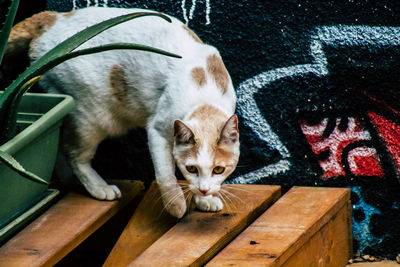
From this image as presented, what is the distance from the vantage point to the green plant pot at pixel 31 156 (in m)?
1.87

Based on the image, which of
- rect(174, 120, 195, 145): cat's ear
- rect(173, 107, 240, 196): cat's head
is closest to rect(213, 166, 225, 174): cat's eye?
rect(173, 107, 240, 196): cat's head

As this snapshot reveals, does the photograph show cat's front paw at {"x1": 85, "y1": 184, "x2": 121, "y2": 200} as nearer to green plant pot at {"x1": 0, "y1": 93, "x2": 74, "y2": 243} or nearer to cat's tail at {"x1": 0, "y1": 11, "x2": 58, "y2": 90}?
green plant pot at {"x1": 0, "y1": 93, "x2": 74, "y2": 243}

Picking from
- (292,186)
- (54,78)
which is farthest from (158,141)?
(292,186)

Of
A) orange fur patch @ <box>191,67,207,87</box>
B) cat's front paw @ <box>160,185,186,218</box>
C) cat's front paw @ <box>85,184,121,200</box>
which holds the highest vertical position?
orange fur patch @ <box>191,67,207,87</box>

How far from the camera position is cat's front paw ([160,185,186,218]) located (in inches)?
83.9

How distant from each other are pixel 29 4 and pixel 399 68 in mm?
1811

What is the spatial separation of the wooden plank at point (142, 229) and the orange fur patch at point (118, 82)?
1.50 feet

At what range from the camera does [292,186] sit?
2559 millimetres

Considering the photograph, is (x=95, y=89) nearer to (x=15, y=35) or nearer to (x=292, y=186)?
(x=15, y=35)

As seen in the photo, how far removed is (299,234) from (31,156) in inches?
38.9

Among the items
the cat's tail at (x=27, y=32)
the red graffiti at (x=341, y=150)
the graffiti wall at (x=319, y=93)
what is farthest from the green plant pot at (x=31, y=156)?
the red graffiti at (x=341, y=150)

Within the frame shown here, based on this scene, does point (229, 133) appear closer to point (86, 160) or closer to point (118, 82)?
point (118, 82)

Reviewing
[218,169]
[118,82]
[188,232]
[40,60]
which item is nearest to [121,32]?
[118,82]

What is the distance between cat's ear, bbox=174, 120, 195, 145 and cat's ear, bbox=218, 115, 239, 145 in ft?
0.35
